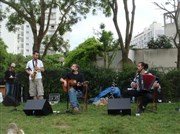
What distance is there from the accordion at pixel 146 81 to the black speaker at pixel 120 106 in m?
0.93

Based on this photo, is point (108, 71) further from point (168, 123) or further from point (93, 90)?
point (168, 123)

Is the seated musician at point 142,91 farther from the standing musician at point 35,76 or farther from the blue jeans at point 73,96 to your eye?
the standing musician at point 35,76

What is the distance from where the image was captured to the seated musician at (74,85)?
965 cm

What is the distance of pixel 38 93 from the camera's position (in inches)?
425

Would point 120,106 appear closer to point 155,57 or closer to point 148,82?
point 148,82

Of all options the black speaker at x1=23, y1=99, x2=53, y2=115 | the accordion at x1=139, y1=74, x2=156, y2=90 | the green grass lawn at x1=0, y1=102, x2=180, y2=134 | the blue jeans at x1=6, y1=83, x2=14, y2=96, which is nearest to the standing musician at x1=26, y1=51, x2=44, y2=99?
the green grass lawn at x1=0, y1=102, x2=180, y2=134

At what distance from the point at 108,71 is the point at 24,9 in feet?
25.2

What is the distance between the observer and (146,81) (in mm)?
9570

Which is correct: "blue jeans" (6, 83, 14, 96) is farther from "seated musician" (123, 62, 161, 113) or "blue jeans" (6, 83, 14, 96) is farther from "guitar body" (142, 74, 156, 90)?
"guitar body" (142, 74, 156, 90)

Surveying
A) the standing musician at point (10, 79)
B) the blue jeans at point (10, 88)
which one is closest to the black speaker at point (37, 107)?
the blue jeans at point (10, 88)

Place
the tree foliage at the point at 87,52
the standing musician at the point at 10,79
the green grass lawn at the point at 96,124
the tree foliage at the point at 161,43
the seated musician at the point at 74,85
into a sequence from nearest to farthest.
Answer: the green grass lawn at the point at 96,124, the seated musician at the point at 74,85, the standing musician at the point at 10,79, the tree foliage at the point at 87,52, the tree foliage at the point at 161,43

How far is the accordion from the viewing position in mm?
9523

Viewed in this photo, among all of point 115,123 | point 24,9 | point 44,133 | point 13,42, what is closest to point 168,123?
point 115,123

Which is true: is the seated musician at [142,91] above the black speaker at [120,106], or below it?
above
